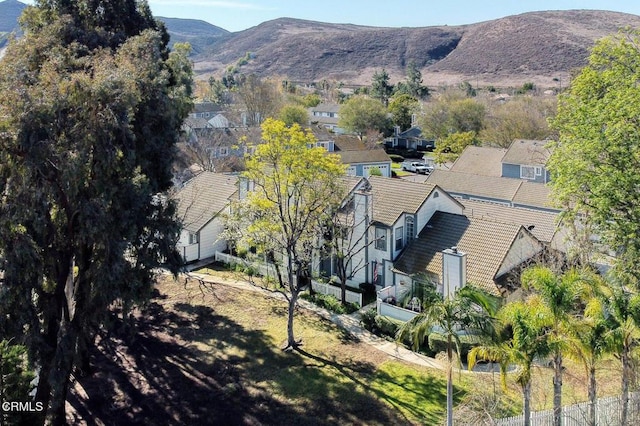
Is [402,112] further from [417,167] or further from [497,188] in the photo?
[497,188]

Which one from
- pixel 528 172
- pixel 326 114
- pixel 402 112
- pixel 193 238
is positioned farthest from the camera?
pixel 326 114

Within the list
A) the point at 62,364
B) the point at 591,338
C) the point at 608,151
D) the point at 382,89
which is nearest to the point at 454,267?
the point at 608,151

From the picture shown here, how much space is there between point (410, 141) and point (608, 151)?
70.8 m

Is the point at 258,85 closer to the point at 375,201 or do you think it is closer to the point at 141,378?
the point at 375,201

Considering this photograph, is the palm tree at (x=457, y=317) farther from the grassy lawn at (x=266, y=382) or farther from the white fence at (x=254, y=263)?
the white fence at (x=254, y=263)

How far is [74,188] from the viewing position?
1456cm

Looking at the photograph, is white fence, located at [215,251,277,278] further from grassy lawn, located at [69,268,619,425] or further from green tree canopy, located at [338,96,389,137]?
green tree canopy, located at [338,96,389,137]

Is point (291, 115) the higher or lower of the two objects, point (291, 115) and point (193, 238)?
the higher

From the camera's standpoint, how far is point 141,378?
21.0 m

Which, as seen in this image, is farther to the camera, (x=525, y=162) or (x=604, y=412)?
(x=525, y=162)

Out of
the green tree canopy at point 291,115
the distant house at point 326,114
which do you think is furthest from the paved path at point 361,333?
the distant house at point 326,114

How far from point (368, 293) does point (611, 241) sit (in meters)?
13.0

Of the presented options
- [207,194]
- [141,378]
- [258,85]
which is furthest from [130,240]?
[258,85]

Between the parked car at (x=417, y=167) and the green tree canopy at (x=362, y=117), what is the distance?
1509cm
